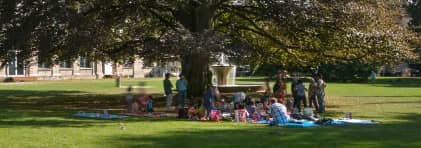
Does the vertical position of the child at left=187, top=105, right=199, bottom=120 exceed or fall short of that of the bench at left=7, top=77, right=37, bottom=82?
it falls short

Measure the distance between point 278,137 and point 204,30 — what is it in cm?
1124

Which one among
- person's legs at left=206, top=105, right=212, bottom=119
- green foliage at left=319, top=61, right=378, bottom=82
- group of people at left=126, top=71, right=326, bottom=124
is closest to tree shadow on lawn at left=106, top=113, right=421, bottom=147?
group of people at left=126, top=71, right=326, bottom=124

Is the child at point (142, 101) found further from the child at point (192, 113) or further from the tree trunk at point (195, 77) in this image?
the tree trunk at point (195, 77)

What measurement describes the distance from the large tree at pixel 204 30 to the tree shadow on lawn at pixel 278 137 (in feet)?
24.6

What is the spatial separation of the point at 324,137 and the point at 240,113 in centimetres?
569

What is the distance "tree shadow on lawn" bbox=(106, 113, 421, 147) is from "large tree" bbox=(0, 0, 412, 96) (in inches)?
295

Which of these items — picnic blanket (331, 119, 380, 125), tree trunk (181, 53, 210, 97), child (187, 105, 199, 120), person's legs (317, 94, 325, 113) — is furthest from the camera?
tree trunk (181, 53, 210, 97)

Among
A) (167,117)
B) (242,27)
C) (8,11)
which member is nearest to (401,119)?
(167,117)

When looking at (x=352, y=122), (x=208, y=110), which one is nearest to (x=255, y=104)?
(x=208, y=110)

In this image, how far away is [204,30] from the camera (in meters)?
27.1

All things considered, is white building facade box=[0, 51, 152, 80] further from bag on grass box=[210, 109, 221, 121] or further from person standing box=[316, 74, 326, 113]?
bag on grass box=[210, 109, 221, 121]

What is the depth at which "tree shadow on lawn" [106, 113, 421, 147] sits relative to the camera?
1516 cm

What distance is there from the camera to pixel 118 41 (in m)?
32.8

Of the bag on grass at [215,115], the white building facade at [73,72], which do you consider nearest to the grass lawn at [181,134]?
the bag on grass at [215,115]
